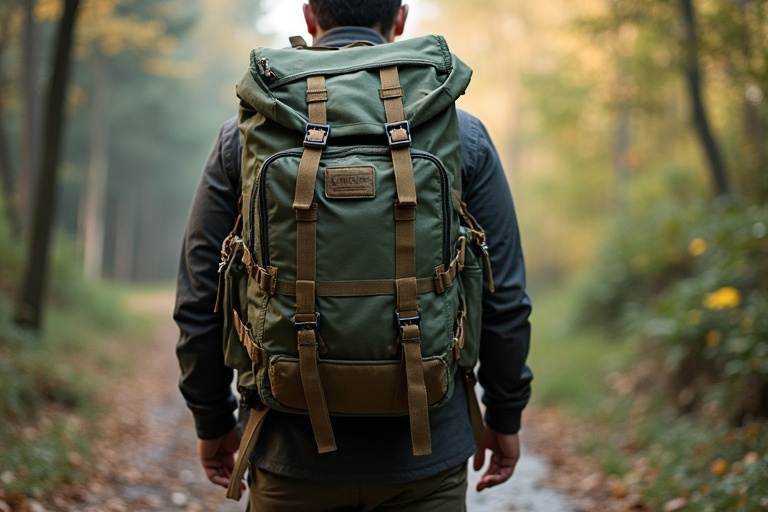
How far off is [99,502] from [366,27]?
3.62 m

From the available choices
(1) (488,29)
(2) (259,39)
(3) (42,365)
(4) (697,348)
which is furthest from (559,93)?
(2) (259,39)

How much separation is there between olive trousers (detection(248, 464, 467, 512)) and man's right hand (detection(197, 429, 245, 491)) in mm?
308

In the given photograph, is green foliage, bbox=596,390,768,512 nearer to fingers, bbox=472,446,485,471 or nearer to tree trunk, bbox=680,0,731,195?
fingers, bbox=472,446,485,471

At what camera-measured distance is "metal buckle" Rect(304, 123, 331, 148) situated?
183cm

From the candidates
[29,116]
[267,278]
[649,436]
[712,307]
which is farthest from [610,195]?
[267,278]

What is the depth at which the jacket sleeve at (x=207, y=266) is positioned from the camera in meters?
2.15

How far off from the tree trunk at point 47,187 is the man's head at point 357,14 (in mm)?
5641

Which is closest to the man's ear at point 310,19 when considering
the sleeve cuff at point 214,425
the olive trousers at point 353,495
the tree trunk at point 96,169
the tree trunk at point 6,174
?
the sleeve cuff at point 214,425

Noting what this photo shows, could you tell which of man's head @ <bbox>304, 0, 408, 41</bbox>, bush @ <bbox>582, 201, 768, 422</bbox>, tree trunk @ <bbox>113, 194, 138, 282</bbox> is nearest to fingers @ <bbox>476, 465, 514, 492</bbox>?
man's head @ <bbox>304, 0, 408, 41</bbox>

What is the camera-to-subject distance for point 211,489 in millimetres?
5633

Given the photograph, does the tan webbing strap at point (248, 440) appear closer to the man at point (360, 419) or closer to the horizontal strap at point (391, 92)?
the man at point (360, 419)

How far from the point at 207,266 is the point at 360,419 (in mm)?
588

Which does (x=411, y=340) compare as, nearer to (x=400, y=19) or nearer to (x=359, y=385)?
(x=359, y=385)

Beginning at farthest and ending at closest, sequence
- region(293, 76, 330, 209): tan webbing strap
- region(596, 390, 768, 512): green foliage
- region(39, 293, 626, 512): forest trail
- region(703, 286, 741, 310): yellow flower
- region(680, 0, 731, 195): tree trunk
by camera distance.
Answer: region(680, 0, 731, 195): tree trunk, region(703, 286, 741, 310): yellow flower, region(39, 293, 626, 512): forest trail, region(596, 390, 768, 512): green foliage, region(293, 76, 330, 209): tan webbing strap
